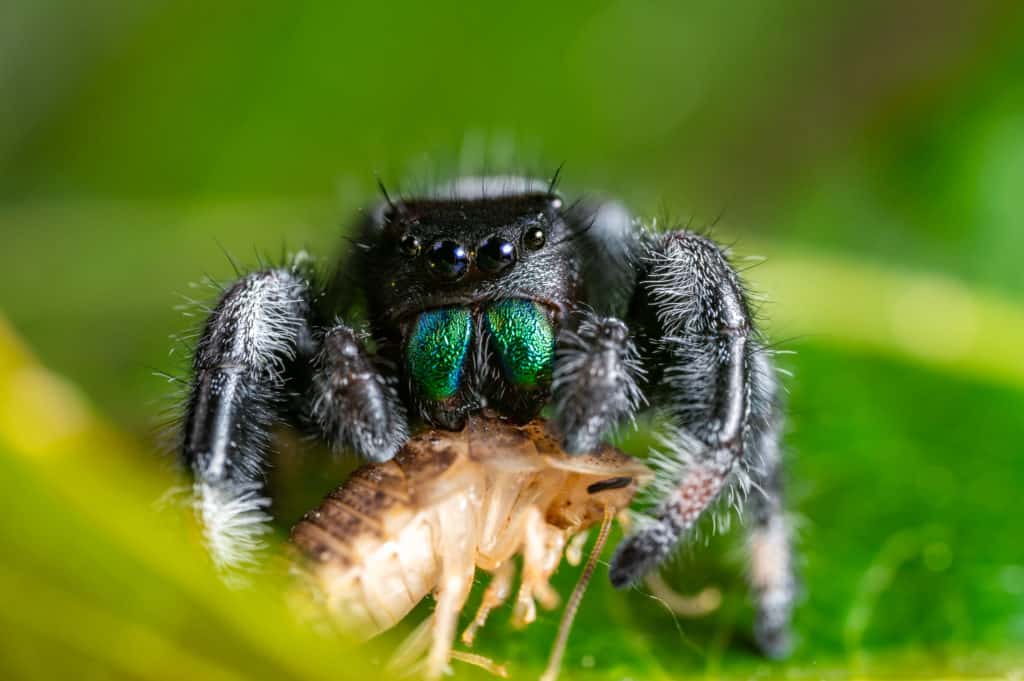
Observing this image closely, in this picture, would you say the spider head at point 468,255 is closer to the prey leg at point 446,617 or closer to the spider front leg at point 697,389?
the spider front leg at point 697,389

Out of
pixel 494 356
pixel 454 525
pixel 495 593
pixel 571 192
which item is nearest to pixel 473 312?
pixel 494 356

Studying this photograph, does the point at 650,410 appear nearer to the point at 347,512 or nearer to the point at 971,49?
the point at 347,512

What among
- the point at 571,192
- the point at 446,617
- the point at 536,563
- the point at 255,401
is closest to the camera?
the point at 446,617

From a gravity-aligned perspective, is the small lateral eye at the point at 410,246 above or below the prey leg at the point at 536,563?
above

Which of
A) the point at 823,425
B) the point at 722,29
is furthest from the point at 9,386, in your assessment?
the point at 722,29

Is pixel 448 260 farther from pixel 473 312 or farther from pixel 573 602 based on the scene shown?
pixel 573 602

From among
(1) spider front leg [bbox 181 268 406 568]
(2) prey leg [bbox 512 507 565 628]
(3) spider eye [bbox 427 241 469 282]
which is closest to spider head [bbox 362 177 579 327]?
(3) spider eye [bbox 427 241 469 282]

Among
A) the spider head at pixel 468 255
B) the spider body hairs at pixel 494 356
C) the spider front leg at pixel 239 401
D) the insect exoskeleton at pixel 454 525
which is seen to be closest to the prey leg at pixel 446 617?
the insect exoskeleton at pixel 454 525

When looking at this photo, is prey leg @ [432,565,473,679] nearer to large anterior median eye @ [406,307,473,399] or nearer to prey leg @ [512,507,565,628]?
prey leg @ [512,507,565,628]
